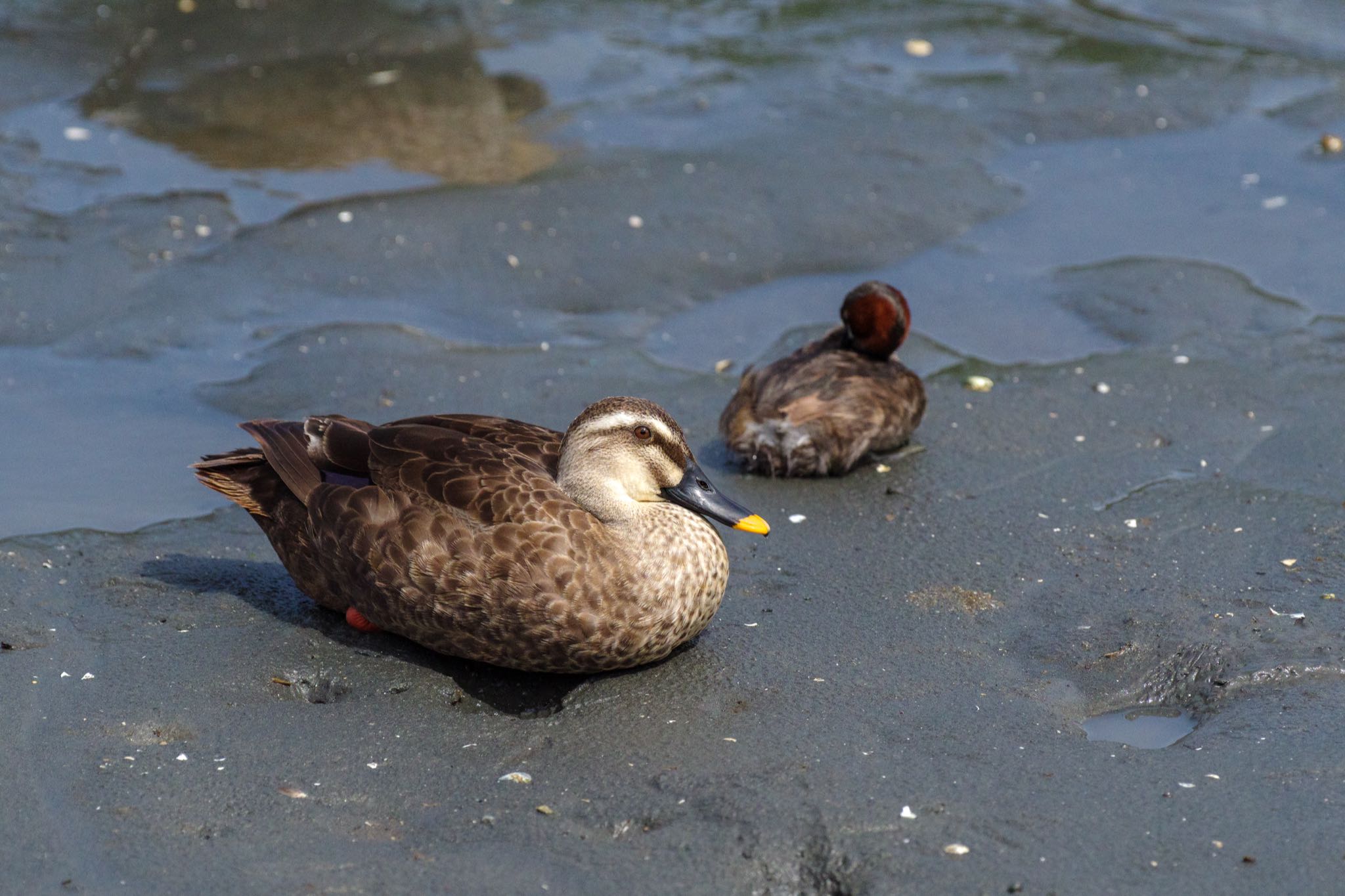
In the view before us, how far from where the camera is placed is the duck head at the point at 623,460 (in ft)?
16.8

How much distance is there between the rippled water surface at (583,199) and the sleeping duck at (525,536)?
1822 mm

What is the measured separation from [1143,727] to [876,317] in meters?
3.05

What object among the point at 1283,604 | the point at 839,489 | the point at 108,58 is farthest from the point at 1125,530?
the point at 108,58

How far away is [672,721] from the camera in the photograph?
4.88 meters

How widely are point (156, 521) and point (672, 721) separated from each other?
297cm

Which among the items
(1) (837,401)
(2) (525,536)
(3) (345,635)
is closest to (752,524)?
(2) (525,536)

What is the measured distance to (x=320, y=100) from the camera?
12258 millimetres

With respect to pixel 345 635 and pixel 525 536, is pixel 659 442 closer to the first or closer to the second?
pixel 525 536

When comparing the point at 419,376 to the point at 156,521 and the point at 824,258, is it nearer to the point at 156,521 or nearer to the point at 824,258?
the point at 156,521

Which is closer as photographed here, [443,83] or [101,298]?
[101,298]

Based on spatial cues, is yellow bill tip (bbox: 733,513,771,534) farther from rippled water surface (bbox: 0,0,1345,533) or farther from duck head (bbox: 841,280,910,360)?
rippled water surface (bbox: 0,0,1345,533)

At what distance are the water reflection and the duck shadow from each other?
5104 mm

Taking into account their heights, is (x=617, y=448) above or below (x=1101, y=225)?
above

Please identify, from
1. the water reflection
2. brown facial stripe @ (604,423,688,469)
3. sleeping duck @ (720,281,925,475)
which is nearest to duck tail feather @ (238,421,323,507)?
brown facial stripe @ (604,423,688,469)
